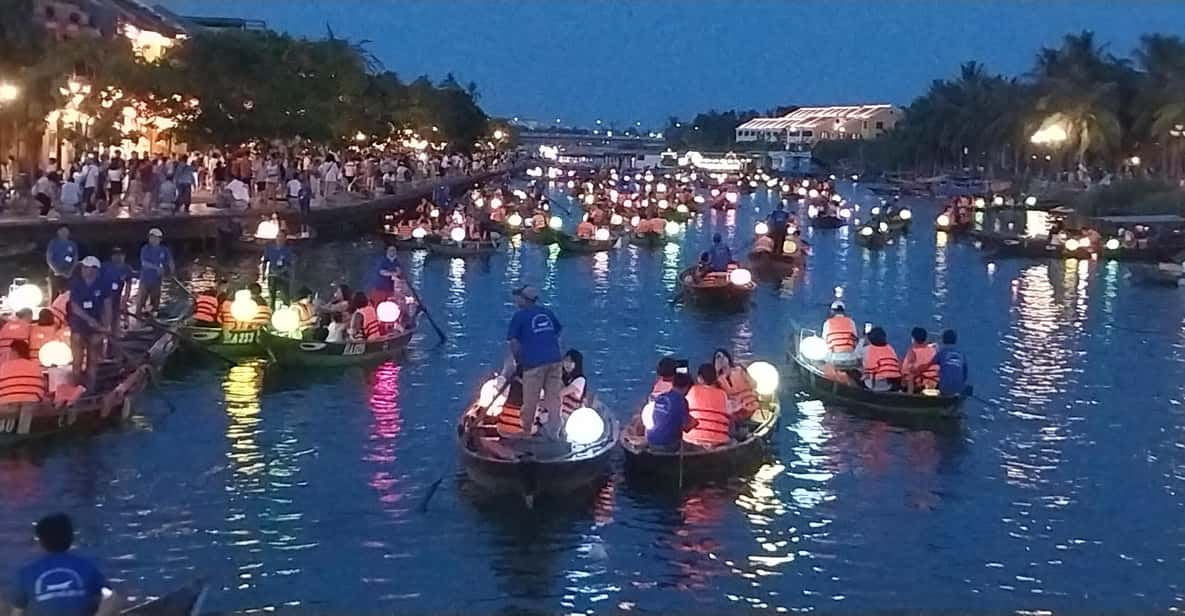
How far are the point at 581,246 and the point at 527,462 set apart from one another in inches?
1681

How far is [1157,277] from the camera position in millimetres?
54969

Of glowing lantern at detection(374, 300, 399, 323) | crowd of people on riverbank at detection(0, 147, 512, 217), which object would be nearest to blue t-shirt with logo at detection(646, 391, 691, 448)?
glowing lantern at detection(374, 300, 399, 323)

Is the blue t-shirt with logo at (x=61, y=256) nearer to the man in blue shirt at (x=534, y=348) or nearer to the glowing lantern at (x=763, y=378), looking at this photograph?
the man in blue shirt at (x=534, y=348)

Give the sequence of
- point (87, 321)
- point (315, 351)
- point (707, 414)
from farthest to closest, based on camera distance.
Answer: point (315, 351)
point (87, 321)
point (707, 414)

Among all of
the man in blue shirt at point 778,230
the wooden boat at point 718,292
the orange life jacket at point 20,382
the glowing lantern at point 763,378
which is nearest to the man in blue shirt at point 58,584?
the orange life jacket at point 20,382

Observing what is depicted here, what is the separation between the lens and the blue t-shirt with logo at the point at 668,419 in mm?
20766

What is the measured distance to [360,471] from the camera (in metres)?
22.9

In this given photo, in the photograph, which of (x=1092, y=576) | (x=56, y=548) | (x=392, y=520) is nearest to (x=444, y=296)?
(x=392, y=520)

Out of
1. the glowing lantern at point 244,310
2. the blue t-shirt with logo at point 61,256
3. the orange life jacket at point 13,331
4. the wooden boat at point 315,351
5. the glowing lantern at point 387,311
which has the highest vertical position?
the blue t-shirt with logo at point 61,256

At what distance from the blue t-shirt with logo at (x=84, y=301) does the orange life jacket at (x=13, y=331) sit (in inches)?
23.4

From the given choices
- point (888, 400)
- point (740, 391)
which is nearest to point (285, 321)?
point (740, 391)

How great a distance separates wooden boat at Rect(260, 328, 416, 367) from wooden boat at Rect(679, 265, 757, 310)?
47.4ft

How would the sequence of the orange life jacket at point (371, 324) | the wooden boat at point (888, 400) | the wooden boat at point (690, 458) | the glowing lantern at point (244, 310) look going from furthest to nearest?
the orange life jacket at point (371, 324) < the glowing lantern at point (244, 310) < the wooden boat at point (888, 400) < the wooden boat at point (690, 458)

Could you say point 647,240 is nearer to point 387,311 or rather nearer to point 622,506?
point 387,311
